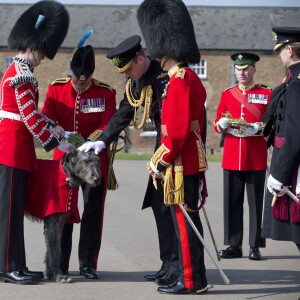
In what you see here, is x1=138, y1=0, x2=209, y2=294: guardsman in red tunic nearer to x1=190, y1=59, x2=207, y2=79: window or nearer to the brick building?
the brick building

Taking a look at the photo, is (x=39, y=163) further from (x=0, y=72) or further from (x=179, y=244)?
(x=0, y=72)

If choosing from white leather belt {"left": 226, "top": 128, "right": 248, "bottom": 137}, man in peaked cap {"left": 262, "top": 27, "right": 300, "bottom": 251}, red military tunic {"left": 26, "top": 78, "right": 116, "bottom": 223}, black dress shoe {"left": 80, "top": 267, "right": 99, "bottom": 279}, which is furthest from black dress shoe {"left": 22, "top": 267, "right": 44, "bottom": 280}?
white leather belt {"left": 226, "top": 128, "right": 248, "bottom": 137}

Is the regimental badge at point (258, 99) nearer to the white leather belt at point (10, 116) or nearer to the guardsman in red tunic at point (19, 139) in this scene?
the guardsman in red tunic at point (19, 139)

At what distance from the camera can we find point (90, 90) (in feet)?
25.9

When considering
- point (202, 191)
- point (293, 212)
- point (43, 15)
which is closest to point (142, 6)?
point (43, 15)

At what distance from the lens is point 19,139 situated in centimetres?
737

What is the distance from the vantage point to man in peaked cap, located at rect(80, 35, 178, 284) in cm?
735

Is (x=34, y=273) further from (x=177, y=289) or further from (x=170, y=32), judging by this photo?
(x=170, y=32)

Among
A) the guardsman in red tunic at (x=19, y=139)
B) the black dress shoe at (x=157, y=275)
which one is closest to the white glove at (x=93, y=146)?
the guardsman in red tunic at (x=19, y=139)

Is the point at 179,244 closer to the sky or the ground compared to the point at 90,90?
closer to the ground

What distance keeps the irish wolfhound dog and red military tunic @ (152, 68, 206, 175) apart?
26.4 inches

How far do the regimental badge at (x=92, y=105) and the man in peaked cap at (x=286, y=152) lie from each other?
1708 millimetres

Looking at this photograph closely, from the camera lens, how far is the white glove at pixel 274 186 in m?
6.47

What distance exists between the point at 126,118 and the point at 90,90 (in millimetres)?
484
